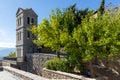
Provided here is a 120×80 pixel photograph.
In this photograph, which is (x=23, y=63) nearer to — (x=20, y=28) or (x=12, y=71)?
(x=20, y=28)

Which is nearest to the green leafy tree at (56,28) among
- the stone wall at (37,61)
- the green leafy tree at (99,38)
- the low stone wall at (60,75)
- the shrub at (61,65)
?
the shrub at (61,65)

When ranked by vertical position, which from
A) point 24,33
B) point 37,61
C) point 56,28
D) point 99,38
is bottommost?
point 37,61

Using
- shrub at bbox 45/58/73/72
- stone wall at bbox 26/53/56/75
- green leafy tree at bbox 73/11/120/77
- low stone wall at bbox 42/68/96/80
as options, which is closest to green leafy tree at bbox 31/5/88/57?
shrub at bbox 45/58/73/72

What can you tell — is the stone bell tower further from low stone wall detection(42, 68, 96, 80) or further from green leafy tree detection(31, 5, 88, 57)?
low stone wall detection(42, 68, 96, 80)

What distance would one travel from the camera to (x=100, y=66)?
18.8 metres

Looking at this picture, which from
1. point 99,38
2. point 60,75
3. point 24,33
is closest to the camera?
point 99,38

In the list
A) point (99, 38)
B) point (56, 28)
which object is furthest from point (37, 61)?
point (99, 38)

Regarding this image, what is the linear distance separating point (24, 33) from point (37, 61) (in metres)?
8.70

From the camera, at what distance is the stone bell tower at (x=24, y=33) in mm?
36750

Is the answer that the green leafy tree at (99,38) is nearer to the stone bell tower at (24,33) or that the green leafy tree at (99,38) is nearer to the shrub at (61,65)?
the shrub at (61,65)

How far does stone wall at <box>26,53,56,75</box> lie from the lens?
27684 mm

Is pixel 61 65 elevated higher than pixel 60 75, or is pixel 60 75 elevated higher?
pixel 61 65

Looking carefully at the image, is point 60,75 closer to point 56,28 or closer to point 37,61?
point 56,28

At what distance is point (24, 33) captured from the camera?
37031mm
